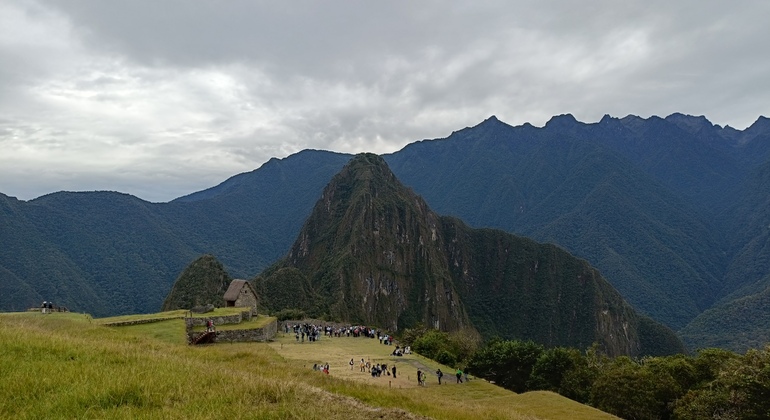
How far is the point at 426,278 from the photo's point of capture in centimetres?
16325

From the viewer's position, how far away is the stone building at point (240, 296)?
44.2m

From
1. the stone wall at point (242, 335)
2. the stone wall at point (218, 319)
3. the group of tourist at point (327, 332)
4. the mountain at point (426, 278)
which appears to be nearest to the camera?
the stone wall at point (242, 335)

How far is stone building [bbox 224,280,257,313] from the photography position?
44.2m

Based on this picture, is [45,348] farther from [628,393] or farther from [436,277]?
[436,277]

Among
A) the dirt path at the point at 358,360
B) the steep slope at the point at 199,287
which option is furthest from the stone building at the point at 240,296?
the steep slope at the point at 199,287

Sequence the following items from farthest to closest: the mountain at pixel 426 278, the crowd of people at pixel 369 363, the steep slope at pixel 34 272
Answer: the mountain at pixel 426 278
the steep slope at pixel 34 272
the crowd of people at pixel 369 363

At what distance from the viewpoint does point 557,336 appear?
170 meters

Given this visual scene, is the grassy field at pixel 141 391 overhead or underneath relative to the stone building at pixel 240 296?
overhead

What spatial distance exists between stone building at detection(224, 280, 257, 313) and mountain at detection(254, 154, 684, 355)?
70.0 metres

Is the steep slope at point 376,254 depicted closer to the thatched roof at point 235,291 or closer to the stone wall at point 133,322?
the thatched roof at point 235,291

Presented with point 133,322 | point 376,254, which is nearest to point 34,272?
point 376,254

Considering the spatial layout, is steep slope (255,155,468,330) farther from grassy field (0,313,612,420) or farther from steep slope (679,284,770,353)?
grassy field (0,313,612,420)

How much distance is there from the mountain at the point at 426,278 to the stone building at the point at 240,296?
230 feet

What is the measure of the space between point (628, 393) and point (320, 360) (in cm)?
2029
